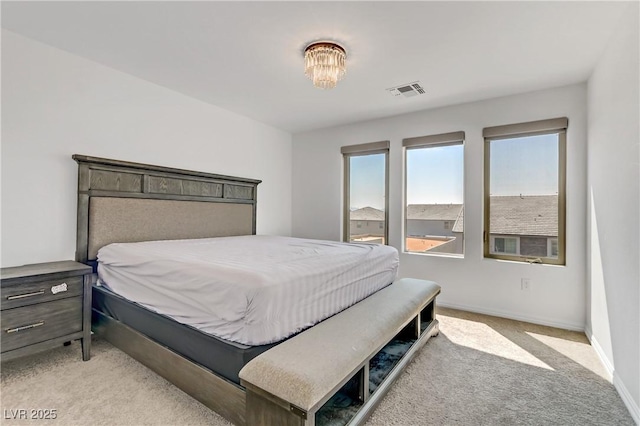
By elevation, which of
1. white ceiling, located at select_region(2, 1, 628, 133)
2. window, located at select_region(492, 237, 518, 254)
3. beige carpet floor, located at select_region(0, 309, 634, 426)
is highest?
white ceiling, located at select_region(2, 1, 628, 133)

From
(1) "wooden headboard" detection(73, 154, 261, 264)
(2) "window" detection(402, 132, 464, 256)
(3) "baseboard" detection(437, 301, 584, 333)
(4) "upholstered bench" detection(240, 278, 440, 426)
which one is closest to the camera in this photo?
(4) "upholstered bench" detection(240, 278, 440, 426)

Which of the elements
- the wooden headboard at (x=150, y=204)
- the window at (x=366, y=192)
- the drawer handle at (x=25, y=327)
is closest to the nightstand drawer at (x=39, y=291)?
the drawer handle at (x=25, y=327)

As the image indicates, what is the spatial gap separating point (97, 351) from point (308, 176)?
345cm

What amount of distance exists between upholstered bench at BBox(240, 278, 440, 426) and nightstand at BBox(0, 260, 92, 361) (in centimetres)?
170

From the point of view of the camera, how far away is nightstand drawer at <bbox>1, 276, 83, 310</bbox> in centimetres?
191

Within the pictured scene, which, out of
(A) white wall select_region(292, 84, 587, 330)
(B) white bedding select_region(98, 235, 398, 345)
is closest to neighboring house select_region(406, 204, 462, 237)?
(A) white wall select_region(292, 84, 587, 330)

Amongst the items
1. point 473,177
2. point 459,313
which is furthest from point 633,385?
point 473,177

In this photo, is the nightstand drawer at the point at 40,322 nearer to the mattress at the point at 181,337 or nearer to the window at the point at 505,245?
the mattress at the point at 181,337

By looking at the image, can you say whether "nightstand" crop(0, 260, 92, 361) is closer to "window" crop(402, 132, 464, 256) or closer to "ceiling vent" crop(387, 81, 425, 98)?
"ceiling vent" crop(387, 81, 425, 98)

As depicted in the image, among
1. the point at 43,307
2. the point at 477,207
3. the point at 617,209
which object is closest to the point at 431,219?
the point at 477,207

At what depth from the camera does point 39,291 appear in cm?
204

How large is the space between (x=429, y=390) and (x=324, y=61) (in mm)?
2454

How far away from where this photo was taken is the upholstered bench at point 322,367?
119 centimetres

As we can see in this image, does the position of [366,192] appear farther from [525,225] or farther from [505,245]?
[525,225]
